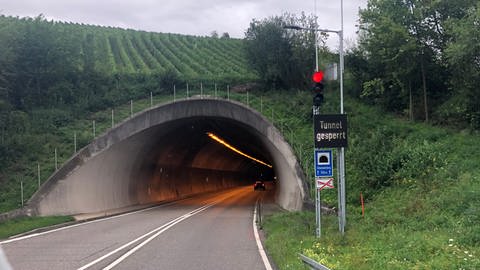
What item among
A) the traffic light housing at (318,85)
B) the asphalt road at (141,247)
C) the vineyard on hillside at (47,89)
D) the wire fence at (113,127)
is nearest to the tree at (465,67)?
the wire fence at (113,127)

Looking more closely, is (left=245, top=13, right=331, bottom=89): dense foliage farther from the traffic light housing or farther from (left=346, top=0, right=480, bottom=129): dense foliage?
the traffic light housing

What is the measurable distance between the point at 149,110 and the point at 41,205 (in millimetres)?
8584

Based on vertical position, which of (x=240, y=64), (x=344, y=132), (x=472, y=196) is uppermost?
(x=240, y=64)

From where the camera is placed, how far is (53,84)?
3525cm

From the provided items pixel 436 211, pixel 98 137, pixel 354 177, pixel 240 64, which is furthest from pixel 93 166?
pixel 240 64

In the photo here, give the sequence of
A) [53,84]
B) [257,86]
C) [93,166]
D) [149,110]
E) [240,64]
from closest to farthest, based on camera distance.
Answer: [93,166] → [149,110] → [53,84] → [257,86] → [240,64]

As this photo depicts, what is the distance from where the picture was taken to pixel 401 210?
635 inches

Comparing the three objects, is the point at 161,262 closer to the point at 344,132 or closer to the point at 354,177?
the point at 344,132

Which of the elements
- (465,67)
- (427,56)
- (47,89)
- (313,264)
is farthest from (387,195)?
(47,89)

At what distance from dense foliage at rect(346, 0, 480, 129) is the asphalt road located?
11119 mm

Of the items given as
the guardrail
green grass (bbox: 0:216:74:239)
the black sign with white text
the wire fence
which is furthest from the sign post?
green grass (bbox: 0:216:74:239)

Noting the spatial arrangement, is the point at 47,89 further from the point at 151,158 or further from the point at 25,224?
the point at 25,224

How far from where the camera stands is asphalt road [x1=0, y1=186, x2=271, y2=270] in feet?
38.1

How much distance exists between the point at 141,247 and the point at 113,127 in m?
15.0
